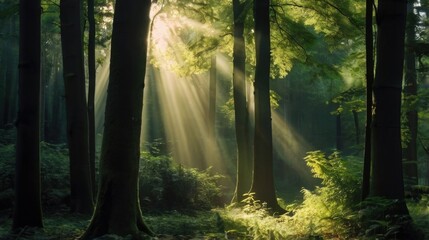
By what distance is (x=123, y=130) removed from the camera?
264 inches

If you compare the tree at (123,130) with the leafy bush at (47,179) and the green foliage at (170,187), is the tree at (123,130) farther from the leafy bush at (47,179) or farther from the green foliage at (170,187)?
the green foliage at (170,187)

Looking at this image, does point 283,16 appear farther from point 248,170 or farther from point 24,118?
point 24,118

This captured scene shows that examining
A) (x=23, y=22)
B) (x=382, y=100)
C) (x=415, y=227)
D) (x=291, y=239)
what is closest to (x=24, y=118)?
(x=23, y=22)

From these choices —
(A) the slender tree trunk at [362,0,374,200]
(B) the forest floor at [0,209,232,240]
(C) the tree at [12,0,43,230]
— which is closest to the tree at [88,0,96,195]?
(B) the forest floor at [0,209,232,240]

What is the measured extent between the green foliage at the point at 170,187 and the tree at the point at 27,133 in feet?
21.9

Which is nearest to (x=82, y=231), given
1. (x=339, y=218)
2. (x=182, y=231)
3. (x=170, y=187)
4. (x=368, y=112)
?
(x=182, y=231)

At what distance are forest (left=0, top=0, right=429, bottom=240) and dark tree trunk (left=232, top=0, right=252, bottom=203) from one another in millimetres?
46

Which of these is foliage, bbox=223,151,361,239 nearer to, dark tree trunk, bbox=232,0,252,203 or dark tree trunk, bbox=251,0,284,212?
dark tree trunk, bbox=251,0,284,212

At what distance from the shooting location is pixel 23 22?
8414 mm

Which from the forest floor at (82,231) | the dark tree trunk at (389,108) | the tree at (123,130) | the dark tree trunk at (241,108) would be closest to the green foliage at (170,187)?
the dark tree trunk at (241,108)

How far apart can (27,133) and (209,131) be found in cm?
1749

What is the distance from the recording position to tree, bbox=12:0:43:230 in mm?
8242

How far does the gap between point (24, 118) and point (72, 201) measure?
3.66 meters

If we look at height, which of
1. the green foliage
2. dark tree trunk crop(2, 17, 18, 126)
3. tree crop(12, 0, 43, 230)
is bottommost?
the green foliage
